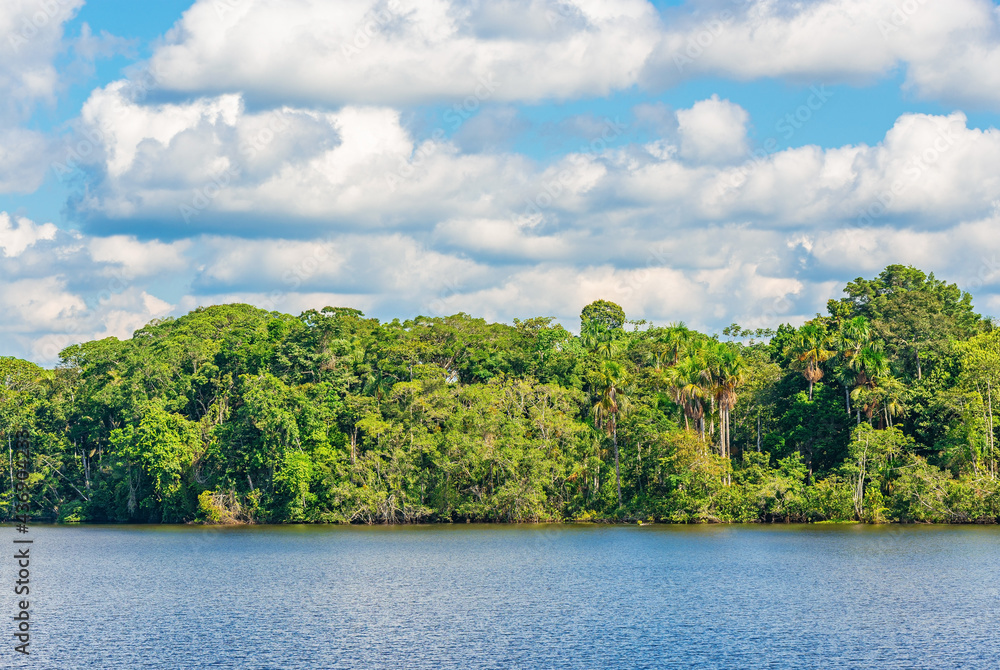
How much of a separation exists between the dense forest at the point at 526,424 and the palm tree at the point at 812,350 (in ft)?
0.85

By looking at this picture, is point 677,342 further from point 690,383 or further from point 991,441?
point 991,441

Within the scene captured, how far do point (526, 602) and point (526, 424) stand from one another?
41.7 metres

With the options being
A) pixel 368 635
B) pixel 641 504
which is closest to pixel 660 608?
pixel 368 635

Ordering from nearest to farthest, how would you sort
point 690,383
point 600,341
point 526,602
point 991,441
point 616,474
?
point 526,602, point 991,441, point 690,383, point 616,474, point 600,341

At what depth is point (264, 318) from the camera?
10469cm

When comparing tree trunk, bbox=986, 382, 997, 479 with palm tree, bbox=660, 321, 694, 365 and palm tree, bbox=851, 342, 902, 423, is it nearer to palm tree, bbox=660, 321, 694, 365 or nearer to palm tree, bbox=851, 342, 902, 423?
palm tree, bbox=851, 342, 902, 423

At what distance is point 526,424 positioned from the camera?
83.4m

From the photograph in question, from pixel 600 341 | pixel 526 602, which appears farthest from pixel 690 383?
pixel 526 602

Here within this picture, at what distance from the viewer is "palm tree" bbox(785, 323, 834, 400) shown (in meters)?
79.6

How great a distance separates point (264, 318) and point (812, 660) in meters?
82.2

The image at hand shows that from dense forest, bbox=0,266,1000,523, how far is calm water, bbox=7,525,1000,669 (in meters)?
9.90

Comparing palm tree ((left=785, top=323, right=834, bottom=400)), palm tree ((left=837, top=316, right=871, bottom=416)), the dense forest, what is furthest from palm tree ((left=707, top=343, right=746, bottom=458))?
palm tree ((left=837, top=316, right=871, bottom=416))

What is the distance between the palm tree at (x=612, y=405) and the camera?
81.5 m

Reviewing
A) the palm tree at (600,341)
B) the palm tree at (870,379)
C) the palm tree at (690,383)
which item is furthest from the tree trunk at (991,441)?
the palm tree at (600,341)
